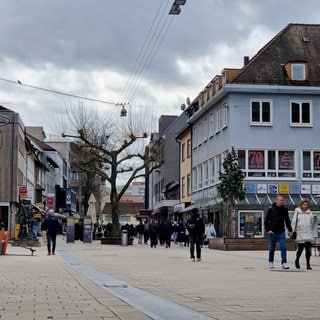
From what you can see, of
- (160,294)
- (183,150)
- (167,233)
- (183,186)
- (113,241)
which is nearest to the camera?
(160,294)

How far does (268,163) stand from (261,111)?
350cm

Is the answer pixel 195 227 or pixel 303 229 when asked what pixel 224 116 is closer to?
pixel 195 227

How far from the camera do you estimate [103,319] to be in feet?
26.9

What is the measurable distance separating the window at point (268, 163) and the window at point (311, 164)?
690 millimetres

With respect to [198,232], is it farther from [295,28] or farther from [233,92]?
[295,28]

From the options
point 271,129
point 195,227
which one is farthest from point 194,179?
point 195,227

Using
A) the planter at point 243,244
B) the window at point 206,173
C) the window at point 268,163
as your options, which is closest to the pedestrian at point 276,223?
the planter at point 243,244

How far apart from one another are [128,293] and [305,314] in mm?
3616

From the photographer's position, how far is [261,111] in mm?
47094

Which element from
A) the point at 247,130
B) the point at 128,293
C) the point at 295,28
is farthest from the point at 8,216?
the point at 128,293

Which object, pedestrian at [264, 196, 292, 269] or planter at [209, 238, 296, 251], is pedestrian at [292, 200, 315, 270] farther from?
planter at [209, 238, 296, 251]

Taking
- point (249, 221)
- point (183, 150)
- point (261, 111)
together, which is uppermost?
point (261, 111)

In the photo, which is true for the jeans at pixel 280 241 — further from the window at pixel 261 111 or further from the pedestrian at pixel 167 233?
the window at pixel 261 111

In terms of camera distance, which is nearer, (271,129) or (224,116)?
(271,129)
